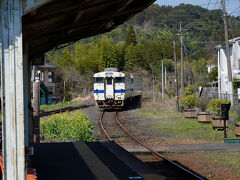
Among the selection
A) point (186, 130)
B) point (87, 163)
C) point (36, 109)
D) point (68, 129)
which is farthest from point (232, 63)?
point (87, 163)

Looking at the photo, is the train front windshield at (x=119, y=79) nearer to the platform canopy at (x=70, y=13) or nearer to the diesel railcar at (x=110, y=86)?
the diesel railcar at (x=110, y=86)

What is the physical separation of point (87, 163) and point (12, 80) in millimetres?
4113

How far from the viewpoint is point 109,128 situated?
734 inches

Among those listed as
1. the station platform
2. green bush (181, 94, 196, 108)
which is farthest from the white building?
the station platform

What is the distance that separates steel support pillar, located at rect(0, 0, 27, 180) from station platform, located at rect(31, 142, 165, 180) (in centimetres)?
241

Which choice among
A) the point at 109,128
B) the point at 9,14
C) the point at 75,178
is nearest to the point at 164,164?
the point at 75,178

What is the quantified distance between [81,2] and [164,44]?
88311 millimetres

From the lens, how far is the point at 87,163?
25.1ft

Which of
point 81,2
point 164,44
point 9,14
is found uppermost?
point 164,44

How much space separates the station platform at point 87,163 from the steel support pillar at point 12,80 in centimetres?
241

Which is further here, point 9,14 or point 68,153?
point 68,153

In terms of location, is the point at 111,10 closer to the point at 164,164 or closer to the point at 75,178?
the point at 75,178

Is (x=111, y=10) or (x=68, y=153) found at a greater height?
(x=111, y=10)

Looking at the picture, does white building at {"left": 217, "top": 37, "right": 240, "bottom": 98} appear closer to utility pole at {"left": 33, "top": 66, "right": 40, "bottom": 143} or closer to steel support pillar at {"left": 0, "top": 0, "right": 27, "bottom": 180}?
utility pole at {"left": 33, "top": 66, "right": 40, "bottom": 143}
